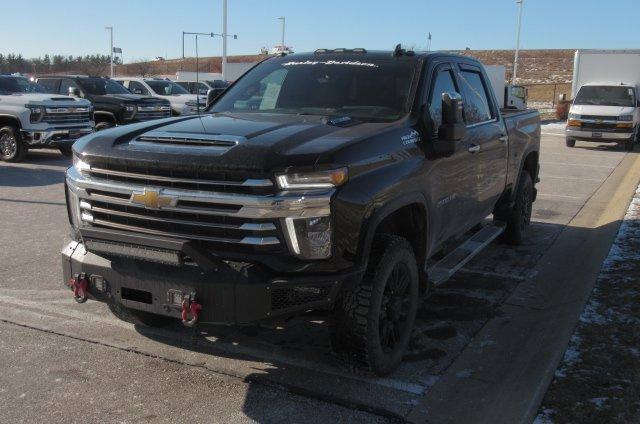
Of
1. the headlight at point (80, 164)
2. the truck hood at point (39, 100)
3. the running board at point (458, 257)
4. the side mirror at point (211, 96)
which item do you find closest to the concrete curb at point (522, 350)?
the running board at point (458, 257)

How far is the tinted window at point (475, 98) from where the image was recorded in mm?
5623

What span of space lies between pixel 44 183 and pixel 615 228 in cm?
900

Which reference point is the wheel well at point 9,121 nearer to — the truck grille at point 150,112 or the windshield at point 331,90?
the truck grille at point 150,112

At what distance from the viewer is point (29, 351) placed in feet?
14.2

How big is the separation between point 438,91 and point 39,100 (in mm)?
11294

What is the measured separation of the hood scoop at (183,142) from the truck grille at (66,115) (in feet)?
36.5

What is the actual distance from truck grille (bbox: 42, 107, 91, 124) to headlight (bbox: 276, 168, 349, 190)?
39.2ft

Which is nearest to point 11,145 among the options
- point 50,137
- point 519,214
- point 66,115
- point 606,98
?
point 50,137

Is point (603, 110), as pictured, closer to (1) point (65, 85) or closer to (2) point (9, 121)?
(1) point (65, 85)

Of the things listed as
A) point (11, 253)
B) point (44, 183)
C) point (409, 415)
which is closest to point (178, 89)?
point (44, 183)

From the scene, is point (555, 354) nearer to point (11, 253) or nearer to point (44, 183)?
point (11, 253)

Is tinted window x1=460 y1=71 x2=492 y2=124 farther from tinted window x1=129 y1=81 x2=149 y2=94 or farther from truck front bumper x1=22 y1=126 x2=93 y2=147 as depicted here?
tinted window x1=129 y1=81 x2=149 y2=94

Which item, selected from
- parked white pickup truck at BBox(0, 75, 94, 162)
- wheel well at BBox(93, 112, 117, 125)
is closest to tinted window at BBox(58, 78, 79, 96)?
wheel well at BBox(93, 112, 117, 125)

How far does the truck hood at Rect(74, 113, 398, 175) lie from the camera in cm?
345
